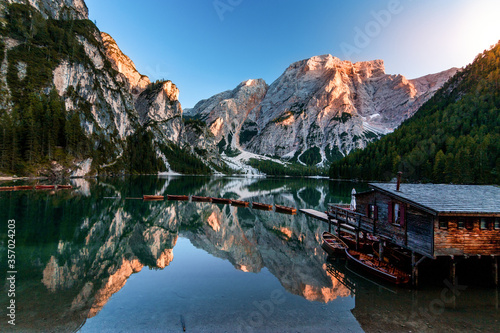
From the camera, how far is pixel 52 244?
25109mm

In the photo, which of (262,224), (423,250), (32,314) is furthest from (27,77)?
(423,250)

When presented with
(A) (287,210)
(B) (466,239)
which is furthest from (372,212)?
(A) (287,210)

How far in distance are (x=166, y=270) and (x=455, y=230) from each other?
22.8m

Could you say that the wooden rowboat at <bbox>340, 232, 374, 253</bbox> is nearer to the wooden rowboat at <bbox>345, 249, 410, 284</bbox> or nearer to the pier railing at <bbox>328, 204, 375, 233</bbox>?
the pier railing at <bbox>328, 204, 375, 233</bbox>

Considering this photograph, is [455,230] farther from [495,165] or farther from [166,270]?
[495,165]

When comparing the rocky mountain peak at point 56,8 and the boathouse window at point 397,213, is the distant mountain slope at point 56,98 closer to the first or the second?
the rocky mountain peak at point 56,8

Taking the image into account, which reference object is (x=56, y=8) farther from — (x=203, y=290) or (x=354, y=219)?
(x=354, y=219)

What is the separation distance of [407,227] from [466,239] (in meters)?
3.71

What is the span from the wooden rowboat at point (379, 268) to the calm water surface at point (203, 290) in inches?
37.3

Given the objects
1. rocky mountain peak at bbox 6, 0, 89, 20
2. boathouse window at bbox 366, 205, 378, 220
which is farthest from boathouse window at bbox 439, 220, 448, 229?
rocky mountain peak at bbox 6, 0, 89, 20

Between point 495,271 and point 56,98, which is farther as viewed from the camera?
point 56,98

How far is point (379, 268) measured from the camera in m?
19.9

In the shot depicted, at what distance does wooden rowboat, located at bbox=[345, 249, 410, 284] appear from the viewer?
18.6m

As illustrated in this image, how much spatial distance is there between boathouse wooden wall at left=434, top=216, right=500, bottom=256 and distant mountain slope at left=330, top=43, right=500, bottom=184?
90.6 m
